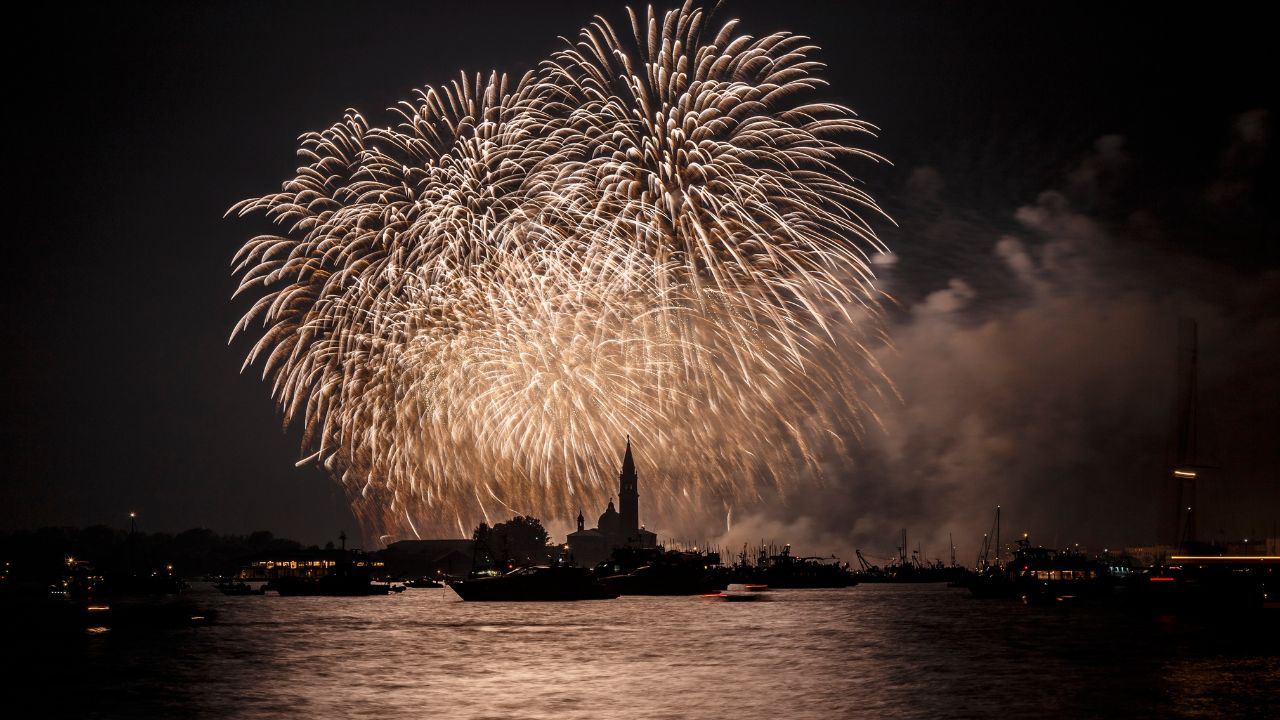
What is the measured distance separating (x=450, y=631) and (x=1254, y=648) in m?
50.2

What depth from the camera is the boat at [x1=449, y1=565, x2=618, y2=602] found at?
132500 millimetres

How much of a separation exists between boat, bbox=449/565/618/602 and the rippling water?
43158mm

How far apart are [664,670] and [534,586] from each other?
84624 mm

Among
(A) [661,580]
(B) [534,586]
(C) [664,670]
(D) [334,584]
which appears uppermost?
(C) [664,670]

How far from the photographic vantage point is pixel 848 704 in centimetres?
4044

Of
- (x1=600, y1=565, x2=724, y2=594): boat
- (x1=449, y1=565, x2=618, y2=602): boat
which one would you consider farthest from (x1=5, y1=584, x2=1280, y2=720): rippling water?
(x1=600, y1=565, x2=724, y2=594): boat

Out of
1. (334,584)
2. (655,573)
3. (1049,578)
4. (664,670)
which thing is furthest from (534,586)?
(664,670)

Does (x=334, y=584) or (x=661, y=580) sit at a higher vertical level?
(x=661, y=580)

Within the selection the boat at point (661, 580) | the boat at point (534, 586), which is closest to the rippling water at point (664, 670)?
the boat at point (534, 586)

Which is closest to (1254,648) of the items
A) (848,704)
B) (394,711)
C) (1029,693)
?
(1029,693)

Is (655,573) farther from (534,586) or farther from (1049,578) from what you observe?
(1049,578)

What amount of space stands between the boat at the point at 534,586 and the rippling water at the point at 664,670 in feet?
142

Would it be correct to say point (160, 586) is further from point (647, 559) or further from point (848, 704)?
point (848, 704)

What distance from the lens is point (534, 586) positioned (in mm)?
132500
